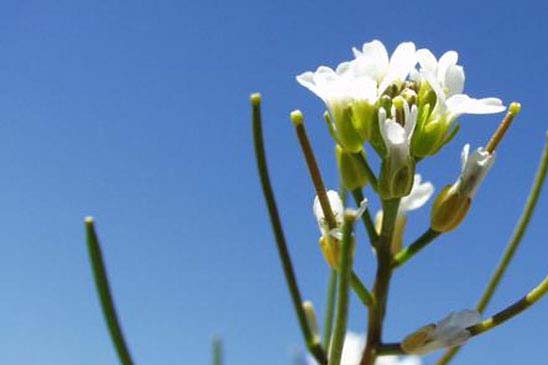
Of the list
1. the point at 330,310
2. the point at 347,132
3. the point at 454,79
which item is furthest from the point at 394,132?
the point at 330,310

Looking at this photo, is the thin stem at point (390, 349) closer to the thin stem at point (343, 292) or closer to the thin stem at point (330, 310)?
the thin stem at point (343, 292)

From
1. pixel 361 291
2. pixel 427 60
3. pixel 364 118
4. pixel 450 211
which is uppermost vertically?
pixel 427 60

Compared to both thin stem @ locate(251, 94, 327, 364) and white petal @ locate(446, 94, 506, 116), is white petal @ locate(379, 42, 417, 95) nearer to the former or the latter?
white petal @ locate(446, 94, 506, 116)

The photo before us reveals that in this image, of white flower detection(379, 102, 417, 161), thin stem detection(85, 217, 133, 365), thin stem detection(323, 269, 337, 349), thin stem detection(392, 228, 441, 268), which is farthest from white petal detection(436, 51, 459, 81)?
thin stem detection(85, 217, 133, 365)

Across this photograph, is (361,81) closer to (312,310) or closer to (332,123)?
(332,123)

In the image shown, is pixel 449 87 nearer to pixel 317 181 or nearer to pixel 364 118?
pixel 364 118

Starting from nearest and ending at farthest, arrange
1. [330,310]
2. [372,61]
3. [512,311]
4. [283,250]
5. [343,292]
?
[343,292]
[512,311]
[283,250]
[372,61]
[330,310]

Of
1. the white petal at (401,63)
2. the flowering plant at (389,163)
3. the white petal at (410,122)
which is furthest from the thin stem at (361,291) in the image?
the white petal at (401,63)
